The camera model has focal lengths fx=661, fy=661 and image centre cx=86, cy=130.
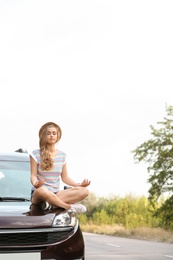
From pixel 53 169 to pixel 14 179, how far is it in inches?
36.9

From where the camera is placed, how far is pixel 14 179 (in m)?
7.68

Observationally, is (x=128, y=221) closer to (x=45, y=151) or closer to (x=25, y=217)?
(x=45, y=151)

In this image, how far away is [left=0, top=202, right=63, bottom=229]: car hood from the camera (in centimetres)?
596

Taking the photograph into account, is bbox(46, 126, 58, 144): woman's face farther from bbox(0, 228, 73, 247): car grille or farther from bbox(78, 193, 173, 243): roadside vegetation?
bbox(78, 193, 173, 243): roadside vegetation

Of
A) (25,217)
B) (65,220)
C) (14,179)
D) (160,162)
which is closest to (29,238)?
(25,217)

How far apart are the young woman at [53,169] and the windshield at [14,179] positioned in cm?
54

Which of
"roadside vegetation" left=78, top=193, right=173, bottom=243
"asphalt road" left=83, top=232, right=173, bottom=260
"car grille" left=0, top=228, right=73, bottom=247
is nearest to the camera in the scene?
"car grille" left=0, top=228, right=73, bottom=247

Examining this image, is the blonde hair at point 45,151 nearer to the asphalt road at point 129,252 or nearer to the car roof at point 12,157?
the car roof at point 12,157

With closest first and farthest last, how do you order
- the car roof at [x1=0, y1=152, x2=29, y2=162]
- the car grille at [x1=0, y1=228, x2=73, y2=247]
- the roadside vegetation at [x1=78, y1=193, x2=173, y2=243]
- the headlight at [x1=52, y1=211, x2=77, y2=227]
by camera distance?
the car grille at [x1=0, y1=228, x2=73, y2=247]
the headlight at [x1=52, y1=211, x2=77, y2=227]
the car roof at [x1=0, y1=152, x2=29, y2=162]
the roadside vegetation at [x1=78, y1=193, x2=173, y2=243]

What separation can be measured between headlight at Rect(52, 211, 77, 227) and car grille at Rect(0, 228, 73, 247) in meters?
0.09

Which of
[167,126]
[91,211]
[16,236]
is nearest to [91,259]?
[16,236]

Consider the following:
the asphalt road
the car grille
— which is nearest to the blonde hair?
the car grille

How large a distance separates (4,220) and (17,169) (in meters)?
1.95

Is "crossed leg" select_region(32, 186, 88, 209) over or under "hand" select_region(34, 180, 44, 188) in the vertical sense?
under
